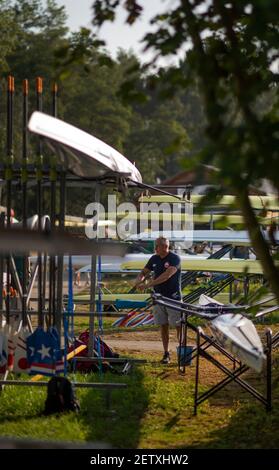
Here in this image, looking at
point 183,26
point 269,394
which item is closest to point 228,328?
point 269,394

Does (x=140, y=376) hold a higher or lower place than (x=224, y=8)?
lower

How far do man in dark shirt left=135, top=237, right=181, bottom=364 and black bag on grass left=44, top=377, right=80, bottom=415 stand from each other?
3766 mm

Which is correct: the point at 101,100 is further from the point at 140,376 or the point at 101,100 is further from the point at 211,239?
the point at 140,376

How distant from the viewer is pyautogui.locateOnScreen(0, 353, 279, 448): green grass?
7.41 metres

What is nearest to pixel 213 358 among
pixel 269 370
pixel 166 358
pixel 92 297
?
pixel 269 370

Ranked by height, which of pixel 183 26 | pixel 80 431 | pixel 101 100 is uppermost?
pixel 101 100

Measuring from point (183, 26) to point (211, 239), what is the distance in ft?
51.6

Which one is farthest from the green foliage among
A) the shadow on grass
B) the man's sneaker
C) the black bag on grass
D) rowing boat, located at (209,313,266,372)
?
the man's sneaker

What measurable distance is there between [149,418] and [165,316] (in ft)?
11.6

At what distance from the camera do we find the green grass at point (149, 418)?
7.41 meters

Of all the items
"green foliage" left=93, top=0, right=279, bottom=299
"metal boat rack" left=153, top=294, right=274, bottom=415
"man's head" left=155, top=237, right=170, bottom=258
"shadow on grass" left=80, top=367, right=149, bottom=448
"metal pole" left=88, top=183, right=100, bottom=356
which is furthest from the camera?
"man's head" left=155, top=237, right=170, bottom=258

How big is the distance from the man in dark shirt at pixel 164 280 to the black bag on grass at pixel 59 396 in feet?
12.4

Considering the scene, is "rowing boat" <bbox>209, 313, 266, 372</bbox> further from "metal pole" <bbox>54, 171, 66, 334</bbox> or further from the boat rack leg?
"metal pole" <bbox>54, 171, 66, 334</bbox>
